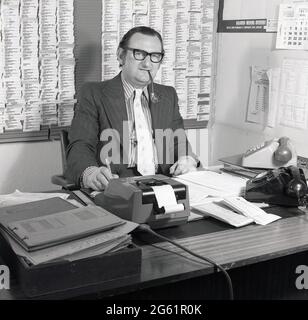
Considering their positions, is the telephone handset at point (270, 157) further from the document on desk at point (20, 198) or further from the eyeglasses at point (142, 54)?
the document on desk at point (20, 198)

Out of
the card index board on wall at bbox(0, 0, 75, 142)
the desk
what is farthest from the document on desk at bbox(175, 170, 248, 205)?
the card index board on wall at bbox(0, 0, 75, 142)

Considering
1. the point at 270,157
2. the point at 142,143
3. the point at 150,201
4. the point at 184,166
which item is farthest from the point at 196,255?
the point at 142,143

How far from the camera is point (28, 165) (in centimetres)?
265

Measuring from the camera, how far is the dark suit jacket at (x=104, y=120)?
6.95 ft

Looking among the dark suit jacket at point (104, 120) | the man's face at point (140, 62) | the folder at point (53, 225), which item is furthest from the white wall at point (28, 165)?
the folder at point (53, 225)

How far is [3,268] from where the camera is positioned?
1078mm

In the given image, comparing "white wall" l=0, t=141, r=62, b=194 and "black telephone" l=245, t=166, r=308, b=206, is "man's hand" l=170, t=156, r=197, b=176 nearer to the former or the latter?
"black telephone" l=245, t=166, r=308, b=206

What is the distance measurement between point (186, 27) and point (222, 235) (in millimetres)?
1830

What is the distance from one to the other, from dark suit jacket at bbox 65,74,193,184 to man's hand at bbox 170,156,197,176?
0.19m

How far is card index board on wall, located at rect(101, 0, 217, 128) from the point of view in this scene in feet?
8.83

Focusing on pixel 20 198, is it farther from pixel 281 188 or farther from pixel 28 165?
pixel 28 165

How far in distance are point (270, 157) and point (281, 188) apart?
50cm

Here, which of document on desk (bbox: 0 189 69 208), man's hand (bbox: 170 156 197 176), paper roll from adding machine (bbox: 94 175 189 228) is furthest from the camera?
man's hand (bbox: 170 156 197 176)
